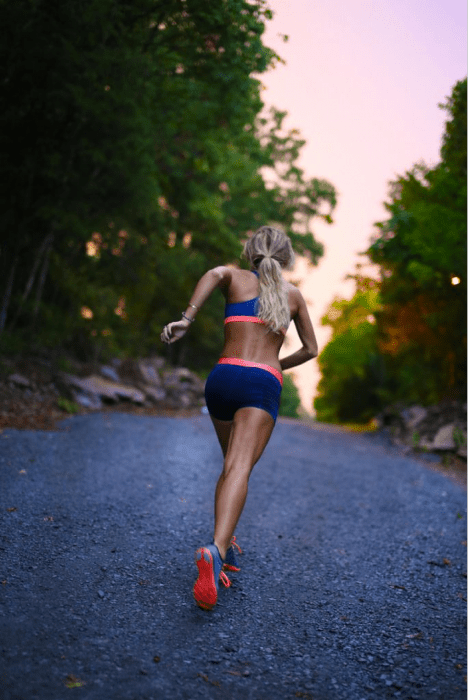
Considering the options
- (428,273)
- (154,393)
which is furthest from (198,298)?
(154,393)

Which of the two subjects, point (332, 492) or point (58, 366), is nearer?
point (332, 492)

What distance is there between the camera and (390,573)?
140 inches

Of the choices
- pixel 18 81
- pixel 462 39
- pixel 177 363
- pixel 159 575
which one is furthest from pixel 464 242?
pixel 177 363

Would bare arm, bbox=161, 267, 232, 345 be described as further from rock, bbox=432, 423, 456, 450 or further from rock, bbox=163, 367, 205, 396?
rock, bbox=163, 367, 205, 396

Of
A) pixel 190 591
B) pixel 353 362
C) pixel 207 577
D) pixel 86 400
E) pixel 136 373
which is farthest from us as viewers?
pixel 353 362

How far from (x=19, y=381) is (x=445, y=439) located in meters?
7.76

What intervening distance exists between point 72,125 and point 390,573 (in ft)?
24.1

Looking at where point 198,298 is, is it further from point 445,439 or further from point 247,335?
point 445,439

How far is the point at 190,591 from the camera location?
2701 mm

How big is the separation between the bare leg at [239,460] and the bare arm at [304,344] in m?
0.57

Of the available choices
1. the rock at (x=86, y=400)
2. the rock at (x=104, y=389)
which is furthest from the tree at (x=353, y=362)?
the rock at (x=86, y=400)

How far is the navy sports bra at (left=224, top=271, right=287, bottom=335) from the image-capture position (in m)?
2.91

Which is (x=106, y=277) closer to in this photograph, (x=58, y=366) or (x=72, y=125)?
(x=58, y=366)

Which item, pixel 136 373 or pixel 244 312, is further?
pixel 136 373
